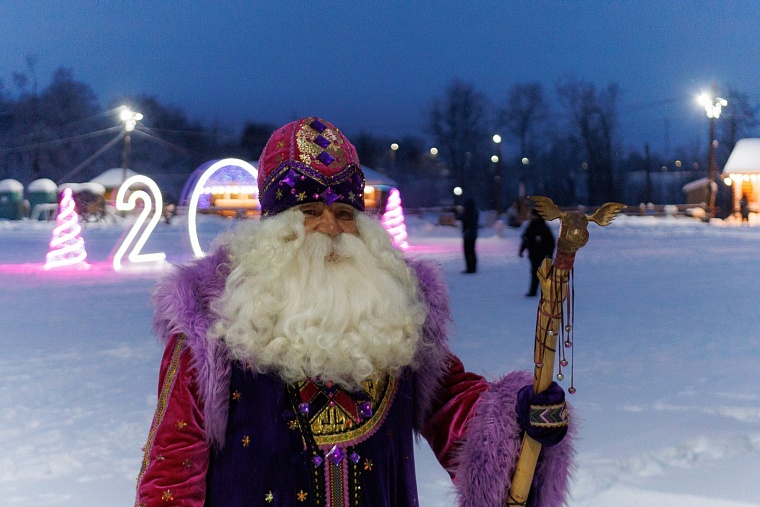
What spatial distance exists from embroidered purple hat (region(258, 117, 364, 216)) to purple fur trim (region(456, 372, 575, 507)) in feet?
2.29

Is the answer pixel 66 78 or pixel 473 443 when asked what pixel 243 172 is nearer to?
pixel 473 443

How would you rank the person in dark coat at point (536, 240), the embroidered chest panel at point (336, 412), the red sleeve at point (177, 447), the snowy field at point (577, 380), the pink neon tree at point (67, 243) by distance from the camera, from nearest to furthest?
the red sleeve at point (177, 447)
the embroidered chest panel at point (336, 412)
the snowy field at point (577, 380)
the person in dark coat at point (536, 240)
the pink neon tree at point (67, 243)

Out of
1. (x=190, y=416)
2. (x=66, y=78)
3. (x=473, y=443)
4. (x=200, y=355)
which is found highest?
(x=66, y=78)

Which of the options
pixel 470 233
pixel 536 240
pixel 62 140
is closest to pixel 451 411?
pixel 536 240

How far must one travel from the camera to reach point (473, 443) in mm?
2117

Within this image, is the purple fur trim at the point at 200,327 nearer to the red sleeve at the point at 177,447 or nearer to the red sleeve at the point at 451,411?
the red sleeve at the point at 177,447

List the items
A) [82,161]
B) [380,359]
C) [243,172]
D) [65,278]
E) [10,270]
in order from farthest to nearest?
[82,161]
[243,172]
[10,270]
[65,278]
[380,359]

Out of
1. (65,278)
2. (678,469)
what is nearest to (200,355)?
(678,469)

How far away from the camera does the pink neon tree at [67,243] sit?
17125 mm

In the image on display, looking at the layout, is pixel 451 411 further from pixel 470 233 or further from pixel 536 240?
pixel 470 233

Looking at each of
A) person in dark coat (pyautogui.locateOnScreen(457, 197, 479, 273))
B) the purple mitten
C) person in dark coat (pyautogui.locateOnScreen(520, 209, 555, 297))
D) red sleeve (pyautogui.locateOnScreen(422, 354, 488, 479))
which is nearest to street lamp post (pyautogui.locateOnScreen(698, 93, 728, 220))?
person in dark coat (pyautogui.locateOnScreen(457, 197, 479, 273))

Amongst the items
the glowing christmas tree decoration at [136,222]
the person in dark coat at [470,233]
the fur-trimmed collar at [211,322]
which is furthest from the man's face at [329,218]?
the glowing christmas tree decoration at [136,222]

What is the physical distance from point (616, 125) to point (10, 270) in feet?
179

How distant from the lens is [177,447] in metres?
1.95
